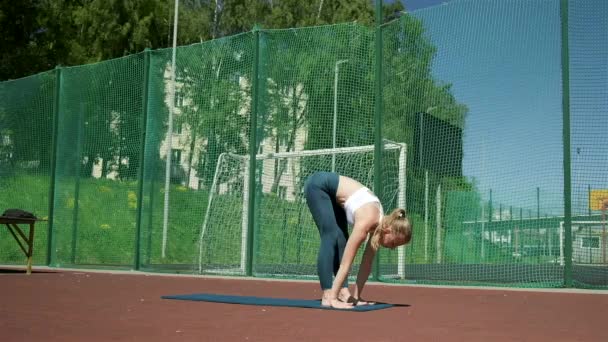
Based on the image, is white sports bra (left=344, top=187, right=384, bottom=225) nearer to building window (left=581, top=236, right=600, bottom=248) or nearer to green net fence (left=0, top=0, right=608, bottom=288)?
green net fence (left=0, top=0, right=608, bottom=288)

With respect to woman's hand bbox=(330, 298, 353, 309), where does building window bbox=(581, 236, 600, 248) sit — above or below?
above

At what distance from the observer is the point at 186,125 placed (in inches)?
428

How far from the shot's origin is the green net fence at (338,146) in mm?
7996

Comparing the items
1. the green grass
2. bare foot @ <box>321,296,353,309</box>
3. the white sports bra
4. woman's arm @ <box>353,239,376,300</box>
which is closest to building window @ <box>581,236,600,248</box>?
the green grass

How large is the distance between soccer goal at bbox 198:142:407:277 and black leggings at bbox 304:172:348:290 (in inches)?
143

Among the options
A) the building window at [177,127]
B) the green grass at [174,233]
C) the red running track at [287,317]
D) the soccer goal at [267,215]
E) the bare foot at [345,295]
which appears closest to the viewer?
the red running track at [287,317]

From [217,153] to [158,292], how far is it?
375 centimetres

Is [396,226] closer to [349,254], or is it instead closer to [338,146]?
[349,254]

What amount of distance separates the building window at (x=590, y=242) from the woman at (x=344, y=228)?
3521mm

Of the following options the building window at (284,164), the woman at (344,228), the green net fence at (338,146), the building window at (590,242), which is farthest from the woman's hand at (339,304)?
the building window at (284,164)

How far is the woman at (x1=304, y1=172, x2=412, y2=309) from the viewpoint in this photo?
5.24 metres

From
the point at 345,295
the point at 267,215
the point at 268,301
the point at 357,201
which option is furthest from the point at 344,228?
the point at 267,215

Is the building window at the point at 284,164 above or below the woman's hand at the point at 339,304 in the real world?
above

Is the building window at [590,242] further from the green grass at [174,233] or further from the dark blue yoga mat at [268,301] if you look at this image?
the dark blue yoga mat at [268,301]
